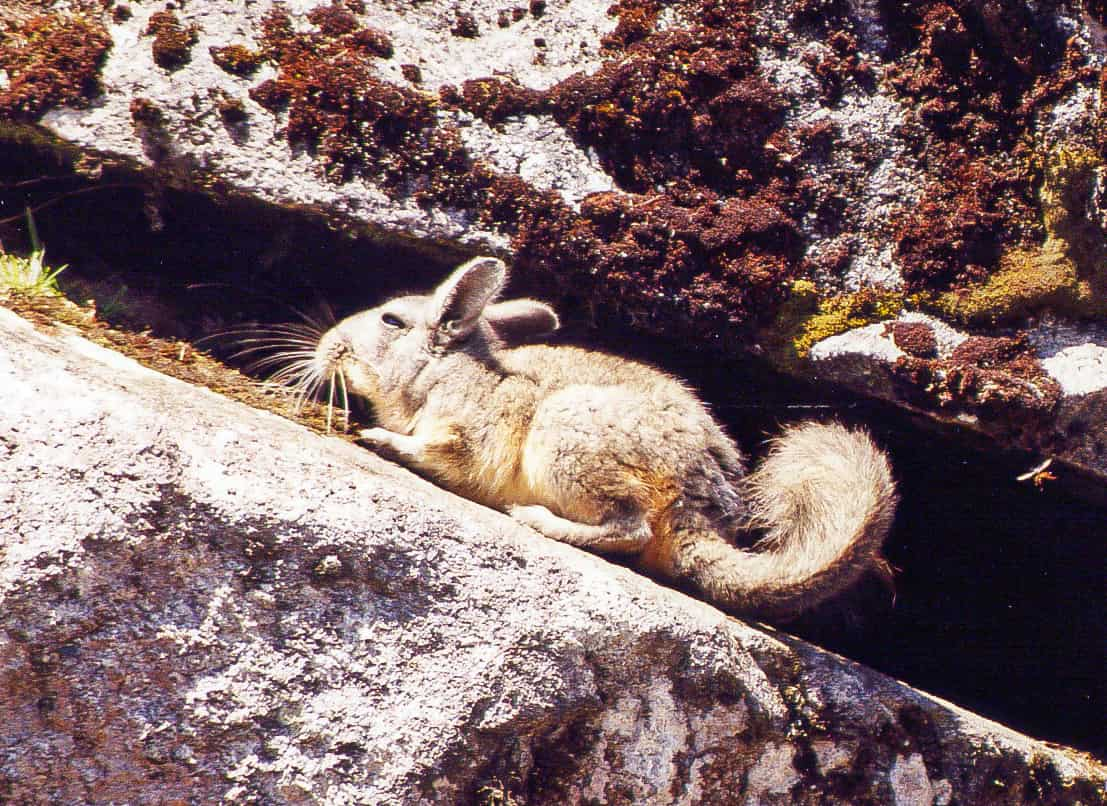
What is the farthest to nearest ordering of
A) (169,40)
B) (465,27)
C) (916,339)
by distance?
(465,27) < (169,40) < (916,339)

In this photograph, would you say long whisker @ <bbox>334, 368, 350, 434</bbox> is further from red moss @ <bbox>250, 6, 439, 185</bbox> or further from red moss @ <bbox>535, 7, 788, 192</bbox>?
red moss @ <bbox>535, 7, 788, 192</bbox>

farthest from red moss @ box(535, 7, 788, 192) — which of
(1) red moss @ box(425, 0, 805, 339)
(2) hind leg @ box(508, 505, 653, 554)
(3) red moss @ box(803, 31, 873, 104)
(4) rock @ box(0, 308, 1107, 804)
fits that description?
(4) rock @ box(0, 308, 1107, 804)

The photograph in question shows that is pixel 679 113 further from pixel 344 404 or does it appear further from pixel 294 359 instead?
pixel 294 359

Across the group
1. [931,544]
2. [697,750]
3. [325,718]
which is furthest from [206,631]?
[931,544]

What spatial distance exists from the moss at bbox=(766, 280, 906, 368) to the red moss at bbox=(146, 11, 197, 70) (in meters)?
3.69

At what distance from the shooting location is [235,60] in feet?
17.0

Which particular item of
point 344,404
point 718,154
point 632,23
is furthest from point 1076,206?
point 344,404

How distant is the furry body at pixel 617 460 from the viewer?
4797 mm

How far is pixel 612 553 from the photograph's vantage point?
5.12 meters

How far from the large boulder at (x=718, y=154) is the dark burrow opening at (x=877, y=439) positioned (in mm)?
288

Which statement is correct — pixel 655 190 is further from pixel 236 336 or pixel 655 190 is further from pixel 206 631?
pixel 206 631

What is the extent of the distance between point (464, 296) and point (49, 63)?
2.60 meters

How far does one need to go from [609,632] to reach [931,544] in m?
2.70

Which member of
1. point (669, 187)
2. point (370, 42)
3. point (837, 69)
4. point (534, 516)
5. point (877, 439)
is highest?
point (837, 69)
